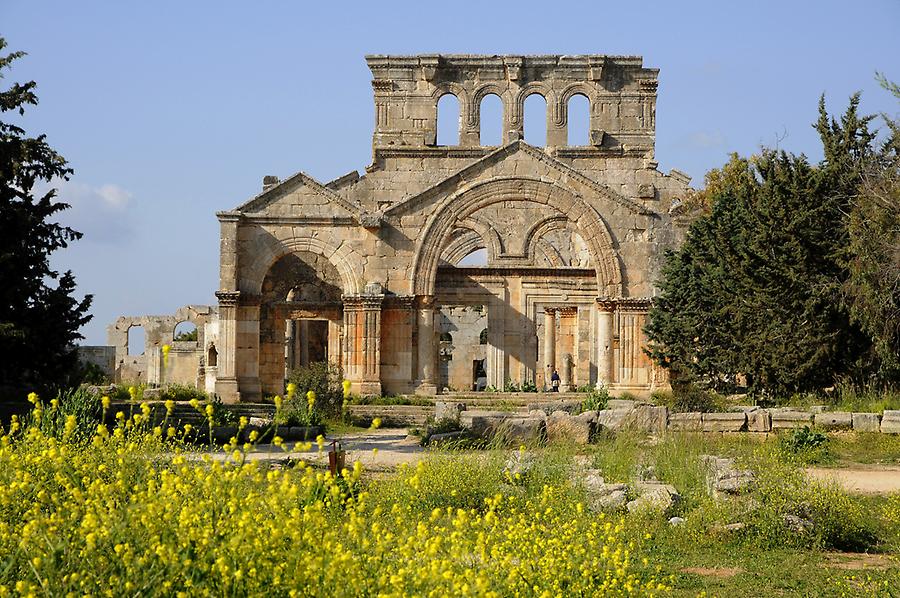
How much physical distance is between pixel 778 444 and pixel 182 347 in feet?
111

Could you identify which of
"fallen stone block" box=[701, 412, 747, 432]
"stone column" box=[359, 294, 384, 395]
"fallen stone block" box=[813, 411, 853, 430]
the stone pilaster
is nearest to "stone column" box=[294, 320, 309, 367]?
the stone pilaster

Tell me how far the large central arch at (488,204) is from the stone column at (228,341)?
4654mm

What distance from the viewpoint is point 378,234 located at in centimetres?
3148

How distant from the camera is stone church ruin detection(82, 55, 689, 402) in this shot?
31.2 meters

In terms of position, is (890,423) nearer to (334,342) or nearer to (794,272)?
(794,272)

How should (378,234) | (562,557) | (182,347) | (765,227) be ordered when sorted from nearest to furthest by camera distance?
1. (562,557)
2. (765,227)
3. (378,234)
4. (182,347)

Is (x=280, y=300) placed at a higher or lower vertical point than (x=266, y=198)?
lower

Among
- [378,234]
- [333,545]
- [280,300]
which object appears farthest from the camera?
[280,300]

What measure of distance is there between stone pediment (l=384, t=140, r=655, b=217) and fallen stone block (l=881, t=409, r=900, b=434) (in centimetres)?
1271

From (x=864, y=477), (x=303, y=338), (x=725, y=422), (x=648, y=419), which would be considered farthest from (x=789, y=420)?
(x=303, y=338)

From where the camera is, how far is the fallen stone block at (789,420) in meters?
20.1

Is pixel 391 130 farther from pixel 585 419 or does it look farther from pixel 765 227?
pixel 585 419

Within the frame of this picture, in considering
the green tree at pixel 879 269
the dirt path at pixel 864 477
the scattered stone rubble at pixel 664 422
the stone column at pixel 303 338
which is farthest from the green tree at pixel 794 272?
the stone column at pixel 303 338

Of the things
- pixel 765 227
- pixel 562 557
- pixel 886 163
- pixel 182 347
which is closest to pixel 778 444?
pixel 765 227
